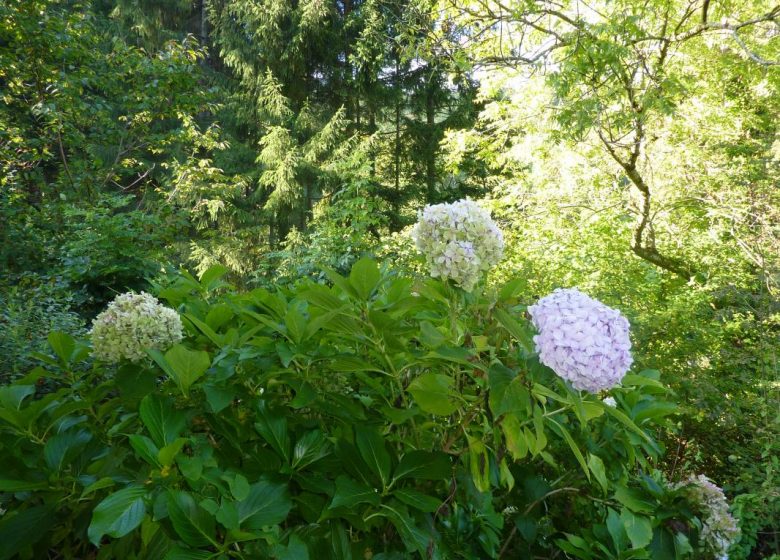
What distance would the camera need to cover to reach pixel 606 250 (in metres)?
5.91

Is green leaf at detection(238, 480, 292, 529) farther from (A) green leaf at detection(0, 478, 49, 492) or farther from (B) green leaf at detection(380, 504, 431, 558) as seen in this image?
(A) green leaf at detection(0, 478, 49, 492)

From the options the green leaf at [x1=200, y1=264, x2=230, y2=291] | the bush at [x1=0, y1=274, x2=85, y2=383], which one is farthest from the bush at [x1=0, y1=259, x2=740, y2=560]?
the bush at [x1=0, y1=274, x2=85, y2=383]

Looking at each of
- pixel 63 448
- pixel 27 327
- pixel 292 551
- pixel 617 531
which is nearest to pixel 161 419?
pixel 63 448

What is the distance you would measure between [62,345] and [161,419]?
0.35 metres

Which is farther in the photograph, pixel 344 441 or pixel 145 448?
pixel 344 441

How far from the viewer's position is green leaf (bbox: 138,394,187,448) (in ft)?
2.59

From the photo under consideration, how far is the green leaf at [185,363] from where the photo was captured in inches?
33.2

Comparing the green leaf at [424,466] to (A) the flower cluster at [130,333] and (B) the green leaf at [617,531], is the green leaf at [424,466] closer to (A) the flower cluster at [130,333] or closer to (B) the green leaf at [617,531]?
(B) the green leaf at [617,531]

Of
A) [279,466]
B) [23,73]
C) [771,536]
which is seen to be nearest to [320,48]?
[23,73]

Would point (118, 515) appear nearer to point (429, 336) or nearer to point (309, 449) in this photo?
point (309, 449)

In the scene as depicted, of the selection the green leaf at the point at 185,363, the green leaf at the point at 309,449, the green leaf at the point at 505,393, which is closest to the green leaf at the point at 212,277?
the green leaf at the point at 185,363

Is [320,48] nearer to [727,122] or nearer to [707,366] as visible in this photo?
[727,122]

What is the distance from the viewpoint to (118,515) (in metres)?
0.66

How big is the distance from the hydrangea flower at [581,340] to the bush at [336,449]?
3 cm
